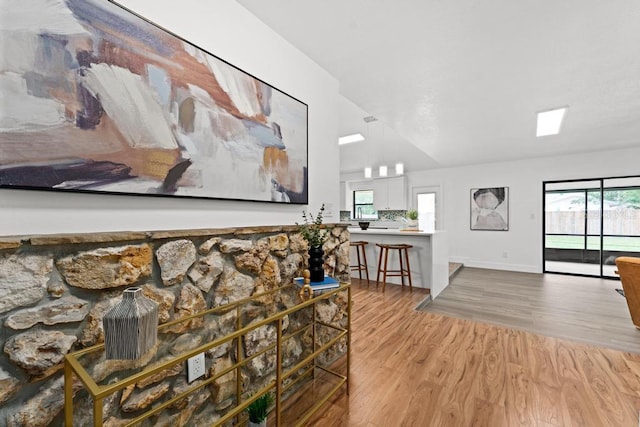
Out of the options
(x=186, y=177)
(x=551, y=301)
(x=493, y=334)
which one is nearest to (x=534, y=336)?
(x=493, y=334)

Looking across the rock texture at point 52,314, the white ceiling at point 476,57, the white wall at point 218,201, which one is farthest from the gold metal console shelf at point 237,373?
the white ceiling at point 476,57

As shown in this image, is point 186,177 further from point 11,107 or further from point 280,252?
point 280,252

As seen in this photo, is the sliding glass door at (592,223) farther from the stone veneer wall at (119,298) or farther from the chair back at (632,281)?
the stone veneer wall at (119,298)

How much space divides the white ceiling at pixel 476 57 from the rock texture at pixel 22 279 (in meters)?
1.62

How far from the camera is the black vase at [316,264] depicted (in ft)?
5.62

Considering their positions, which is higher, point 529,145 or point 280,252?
point 529,145

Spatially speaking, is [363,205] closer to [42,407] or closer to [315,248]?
[315,248]

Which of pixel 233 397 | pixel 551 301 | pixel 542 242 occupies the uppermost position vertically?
A: pixel 542 242

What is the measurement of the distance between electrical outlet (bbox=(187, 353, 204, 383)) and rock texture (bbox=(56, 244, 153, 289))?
18.9 inches

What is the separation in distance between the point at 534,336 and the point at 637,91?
2690mm

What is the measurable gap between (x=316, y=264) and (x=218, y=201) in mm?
741

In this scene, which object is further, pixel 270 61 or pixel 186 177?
pixel 270 61

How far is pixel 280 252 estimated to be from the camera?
164cm

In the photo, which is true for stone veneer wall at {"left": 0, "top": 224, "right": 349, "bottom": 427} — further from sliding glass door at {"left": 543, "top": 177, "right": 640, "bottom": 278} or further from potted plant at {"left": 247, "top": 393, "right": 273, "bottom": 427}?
sliding glass door at {"left": 543, "top": 177, "right": 640, "bottom": 278}
